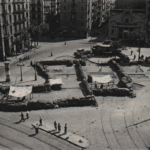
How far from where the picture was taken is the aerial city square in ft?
89.8

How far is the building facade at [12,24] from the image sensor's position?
204 feet

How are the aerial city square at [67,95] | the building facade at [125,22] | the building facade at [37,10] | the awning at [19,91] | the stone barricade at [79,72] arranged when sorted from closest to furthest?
the aerial city square at [67,95], the awning at [19,91], the stone barricade at [79,72], the building facade at [125,22], the building facade at [37,10]

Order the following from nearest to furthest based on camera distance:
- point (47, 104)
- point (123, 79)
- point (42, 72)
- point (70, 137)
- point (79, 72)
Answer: point (70, 137) → point (47, 104) → point (123, 79) → point (42, 72) → point (79, 72)

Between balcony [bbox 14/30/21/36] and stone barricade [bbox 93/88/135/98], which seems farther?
Result: balcony [bbox 14/30/21/36]

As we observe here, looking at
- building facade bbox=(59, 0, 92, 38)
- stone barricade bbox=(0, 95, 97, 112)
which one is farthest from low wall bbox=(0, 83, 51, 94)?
building facade bbox=(59, 0, 92, 38)

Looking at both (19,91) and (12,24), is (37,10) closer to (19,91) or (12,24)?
(12,24)

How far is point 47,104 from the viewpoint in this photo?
34.7m

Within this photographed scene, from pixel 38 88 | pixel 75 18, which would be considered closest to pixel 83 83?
pixel 38 88

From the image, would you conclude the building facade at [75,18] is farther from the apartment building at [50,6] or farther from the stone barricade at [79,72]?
the stone barricade at [79,72]

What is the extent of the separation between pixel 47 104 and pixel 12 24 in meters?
40.1

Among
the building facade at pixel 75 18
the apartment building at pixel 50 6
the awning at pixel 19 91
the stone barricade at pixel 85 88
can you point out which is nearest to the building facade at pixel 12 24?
the building facade at pixel 75 18

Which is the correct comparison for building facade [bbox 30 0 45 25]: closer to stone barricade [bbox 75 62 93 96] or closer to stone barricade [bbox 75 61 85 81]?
stone barricade [bbox 75 61 85 81]

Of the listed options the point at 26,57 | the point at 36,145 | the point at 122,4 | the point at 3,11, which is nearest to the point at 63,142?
the point at 36,145

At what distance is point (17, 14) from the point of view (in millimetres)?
70750
